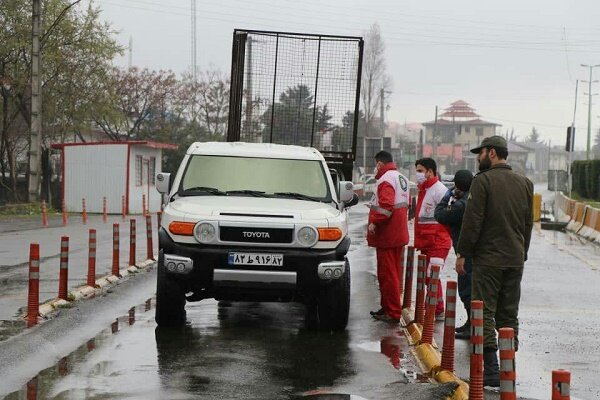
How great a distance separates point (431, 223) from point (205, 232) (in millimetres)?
3282

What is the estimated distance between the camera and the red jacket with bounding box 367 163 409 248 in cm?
1259

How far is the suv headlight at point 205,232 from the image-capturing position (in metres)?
11.0

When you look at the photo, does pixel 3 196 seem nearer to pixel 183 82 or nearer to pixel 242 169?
pixel 183 82

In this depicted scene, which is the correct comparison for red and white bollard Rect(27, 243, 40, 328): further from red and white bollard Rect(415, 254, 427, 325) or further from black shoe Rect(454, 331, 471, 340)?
black shoe Rect(454, 331, 471, 340)

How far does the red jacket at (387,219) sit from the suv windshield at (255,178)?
0.61 meters

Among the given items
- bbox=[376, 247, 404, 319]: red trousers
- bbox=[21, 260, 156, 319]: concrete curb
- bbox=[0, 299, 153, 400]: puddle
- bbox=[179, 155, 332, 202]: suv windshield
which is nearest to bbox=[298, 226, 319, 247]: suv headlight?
bbox=[179, 155, 332, 202]: suv windshield

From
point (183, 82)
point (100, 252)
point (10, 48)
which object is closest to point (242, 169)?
point (100, 252)

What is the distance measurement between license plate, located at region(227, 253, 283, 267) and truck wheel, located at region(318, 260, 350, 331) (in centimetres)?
59

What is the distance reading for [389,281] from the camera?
41.4ft

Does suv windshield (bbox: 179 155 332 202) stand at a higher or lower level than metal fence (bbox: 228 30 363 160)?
lower

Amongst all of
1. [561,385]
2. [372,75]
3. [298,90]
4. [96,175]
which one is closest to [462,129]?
[372,75]

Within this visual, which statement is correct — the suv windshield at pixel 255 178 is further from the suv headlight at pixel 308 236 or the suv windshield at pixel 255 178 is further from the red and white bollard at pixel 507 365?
the red and white bollard at pixel 507 365

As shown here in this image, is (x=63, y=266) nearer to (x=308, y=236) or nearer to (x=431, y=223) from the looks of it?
(x=308, y=236)

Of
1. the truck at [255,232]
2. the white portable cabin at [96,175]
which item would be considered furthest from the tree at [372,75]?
the truck at [255,232]
